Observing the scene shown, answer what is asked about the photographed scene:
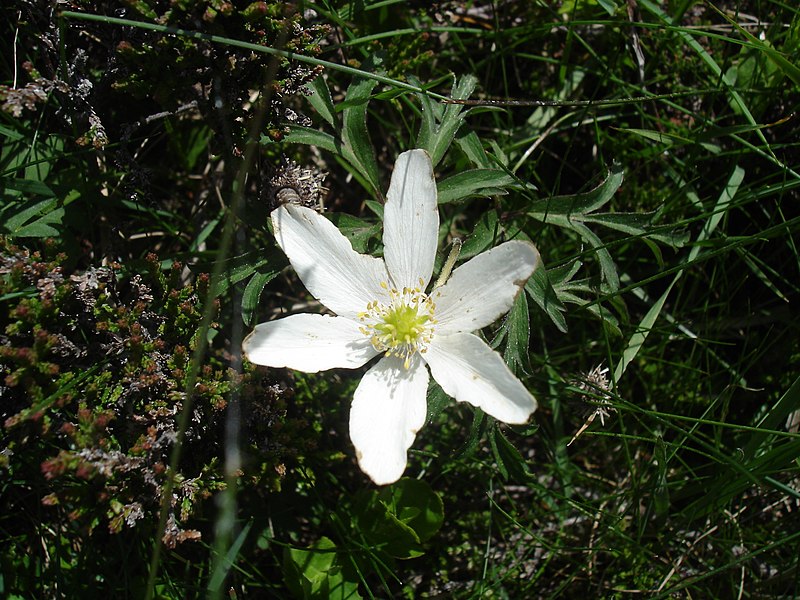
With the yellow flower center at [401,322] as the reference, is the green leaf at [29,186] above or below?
above

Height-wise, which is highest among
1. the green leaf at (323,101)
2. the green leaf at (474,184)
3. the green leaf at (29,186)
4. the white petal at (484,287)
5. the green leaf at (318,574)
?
the green leaf at (323,101)

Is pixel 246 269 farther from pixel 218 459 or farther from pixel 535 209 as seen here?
pixel 535 209

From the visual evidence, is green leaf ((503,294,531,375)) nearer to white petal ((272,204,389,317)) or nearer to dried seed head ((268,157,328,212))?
white petal ((272,204,389,317))

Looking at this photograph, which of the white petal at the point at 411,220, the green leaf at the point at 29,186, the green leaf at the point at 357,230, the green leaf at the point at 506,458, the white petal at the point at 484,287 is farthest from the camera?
the green leaf at the point at 29,186

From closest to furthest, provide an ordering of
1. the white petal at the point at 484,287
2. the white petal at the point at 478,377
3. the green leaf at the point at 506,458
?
the white petal at the point at 478,377, the white petal at the point at 484,287, the green leaf at the point at 506,458

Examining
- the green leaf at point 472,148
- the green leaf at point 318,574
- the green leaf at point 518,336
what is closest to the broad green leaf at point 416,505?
the green leaf at point 318,574

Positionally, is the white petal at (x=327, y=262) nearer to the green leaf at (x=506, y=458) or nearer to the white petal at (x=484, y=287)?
the white petal at (x=484, y=287)

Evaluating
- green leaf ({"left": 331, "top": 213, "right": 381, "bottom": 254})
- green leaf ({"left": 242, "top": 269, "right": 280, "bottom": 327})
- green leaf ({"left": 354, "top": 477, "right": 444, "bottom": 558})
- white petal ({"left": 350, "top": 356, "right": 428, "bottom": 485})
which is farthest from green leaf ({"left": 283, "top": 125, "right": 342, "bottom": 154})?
green leaf ({"left": 354, "top": 477, "right": 444, "bottom": 558})

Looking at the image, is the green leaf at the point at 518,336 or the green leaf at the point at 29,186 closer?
the green leaf at the point at 518,336
